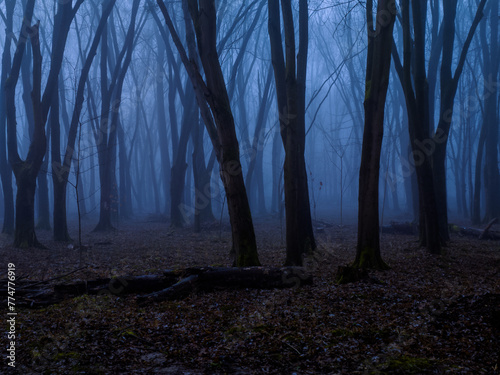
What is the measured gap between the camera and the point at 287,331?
3.91 meters

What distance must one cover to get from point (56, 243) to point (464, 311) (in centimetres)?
1068

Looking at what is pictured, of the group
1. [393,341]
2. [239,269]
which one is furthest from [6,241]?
[393,341]

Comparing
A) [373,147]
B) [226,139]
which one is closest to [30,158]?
[226,139]

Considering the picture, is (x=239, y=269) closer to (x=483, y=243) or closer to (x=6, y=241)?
(x=483, y=243)

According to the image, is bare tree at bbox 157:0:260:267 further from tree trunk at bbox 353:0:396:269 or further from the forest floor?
tree trunk at bbox 353:0:396:269

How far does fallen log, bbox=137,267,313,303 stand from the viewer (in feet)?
17.6

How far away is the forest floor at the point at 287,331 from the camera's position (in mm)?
3225

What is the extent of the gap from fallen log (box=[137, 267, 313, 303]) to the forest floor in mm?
162

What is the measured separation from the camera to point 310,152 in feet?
138

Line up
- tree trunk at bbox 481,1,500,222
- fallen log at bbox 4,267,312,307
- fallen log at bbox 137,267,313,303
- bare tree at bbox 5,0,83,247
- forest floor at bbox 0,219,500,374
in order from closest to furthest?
forest floor at bbox 0,219,500,374 < fallen log at bbox 4,267,312,307 < fallen log at bbox 137,267,313,303 < bare tree at bbox 5,0,83,247 < tree trunk at bbox 481,1,500,222

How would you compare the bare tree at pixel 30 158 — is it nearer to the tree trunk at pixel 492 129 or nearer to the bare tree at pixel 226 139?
the bare tree at pixel 226 139

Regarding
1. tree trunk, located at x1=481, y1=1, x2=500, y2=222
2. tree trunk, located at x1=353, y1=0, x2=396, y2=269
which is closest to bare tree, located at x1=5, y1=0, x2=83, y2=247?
tree trunk, located at x1=353, y1=0, x2=396, y2=269

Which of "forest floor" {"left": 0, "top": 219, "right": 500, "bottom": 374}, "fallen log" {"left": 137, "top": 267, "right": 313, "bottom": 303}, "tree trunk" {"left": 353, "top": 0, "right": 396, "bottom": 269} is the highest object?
"tree trunk" {"left": 353, "top": 0, "right": 396, "bottom": 269}

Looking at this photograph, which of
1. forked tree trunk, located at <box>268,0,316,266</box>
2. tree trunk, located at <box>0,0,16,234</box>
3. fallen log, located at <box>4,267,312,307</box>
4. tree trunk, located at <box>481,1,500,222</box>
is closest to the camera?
→ fallen log, located at <box>4,267,312,307</box>
